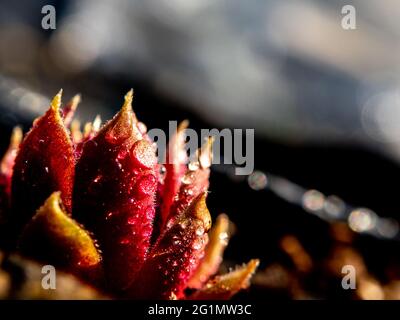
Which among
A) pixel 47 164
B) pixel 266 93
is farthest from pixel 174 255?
pixel 266 93

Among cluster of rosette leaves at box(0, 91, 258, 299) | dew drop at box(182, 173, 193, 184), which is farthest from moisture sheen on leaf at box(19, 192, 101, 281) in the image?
dew drop at box(182, 173, 193, 184)

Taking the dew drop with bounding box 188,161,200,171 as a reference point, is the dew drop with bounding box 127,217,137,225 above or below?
below

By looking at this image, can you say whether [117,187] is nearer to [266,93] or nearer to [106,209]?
[106,209]

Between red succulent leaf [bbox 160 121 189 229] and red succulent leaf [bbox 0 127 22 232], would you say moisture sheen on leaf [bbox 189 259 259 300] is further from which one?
red succulent leaf [bbox 0 127 22 232]

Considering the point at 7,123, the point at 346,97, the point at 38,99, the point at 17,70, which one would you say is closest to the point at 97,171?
the point at 7,123

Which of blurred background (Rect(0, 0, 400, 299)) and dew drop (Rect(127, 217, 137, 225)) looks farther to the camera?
blurred background (Rect(0, 0, 400, 299))

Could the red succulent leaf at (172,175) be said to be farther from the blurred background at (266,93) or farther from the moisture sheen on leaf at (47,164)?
the blurred background at (266,93)

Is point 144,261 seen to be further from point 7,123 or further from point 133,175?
point 7,123

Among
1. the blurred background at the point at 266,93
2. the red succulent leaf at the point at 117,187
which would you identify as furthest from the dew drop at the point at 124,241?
the blurred background at the point at 266,93
